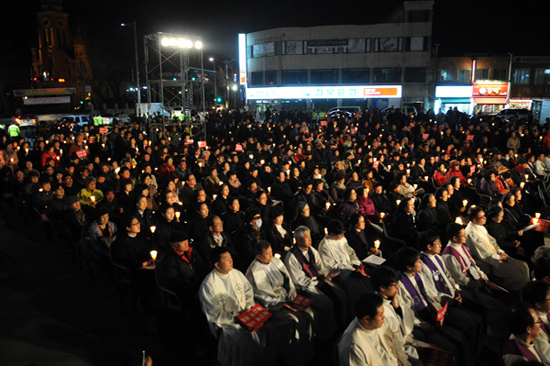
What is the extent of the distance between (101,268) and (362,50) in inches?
1434

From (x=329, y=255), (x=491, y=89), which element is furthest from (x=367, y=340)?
(x=491, y=89)

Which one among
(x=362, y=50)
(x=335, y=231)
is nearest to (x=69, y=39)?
(x=362, y=50)

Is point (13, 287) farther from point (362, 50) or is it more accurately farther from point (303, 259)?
point (362, 50)

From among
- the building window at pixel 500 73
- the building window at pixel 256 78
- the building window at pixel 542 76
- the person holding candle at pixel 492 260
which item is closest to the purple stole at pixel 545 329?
the person holding candle at pixel 492 260

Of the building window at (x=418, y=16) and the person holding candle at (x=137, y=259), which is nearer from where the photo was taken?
the person holding candle at (x=137, y=259)

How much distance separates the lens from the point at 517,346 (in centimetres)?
353

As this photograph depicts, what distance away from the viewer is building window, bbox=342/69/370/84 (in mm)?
38500

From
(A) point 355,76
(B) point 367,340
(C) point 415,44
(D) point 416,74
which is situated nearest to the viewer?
(B) point 367,340

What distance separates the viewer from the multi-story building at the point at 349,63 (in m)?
37.2

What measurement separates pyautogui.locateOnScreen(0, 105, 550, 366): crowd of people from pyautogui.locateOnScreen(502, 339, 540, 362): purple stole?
0.01 m

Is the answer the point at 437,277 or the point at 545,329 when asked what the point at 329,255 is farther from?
the point at 545,329

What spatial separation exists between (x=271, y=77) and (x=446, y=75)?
53.1 ft

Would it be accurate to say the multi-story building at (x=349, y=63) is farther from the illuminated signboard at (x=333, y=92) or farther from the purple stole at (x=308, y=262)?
the purple stole at (x=308, y=262)

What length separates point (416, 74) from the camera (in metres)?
37.4
